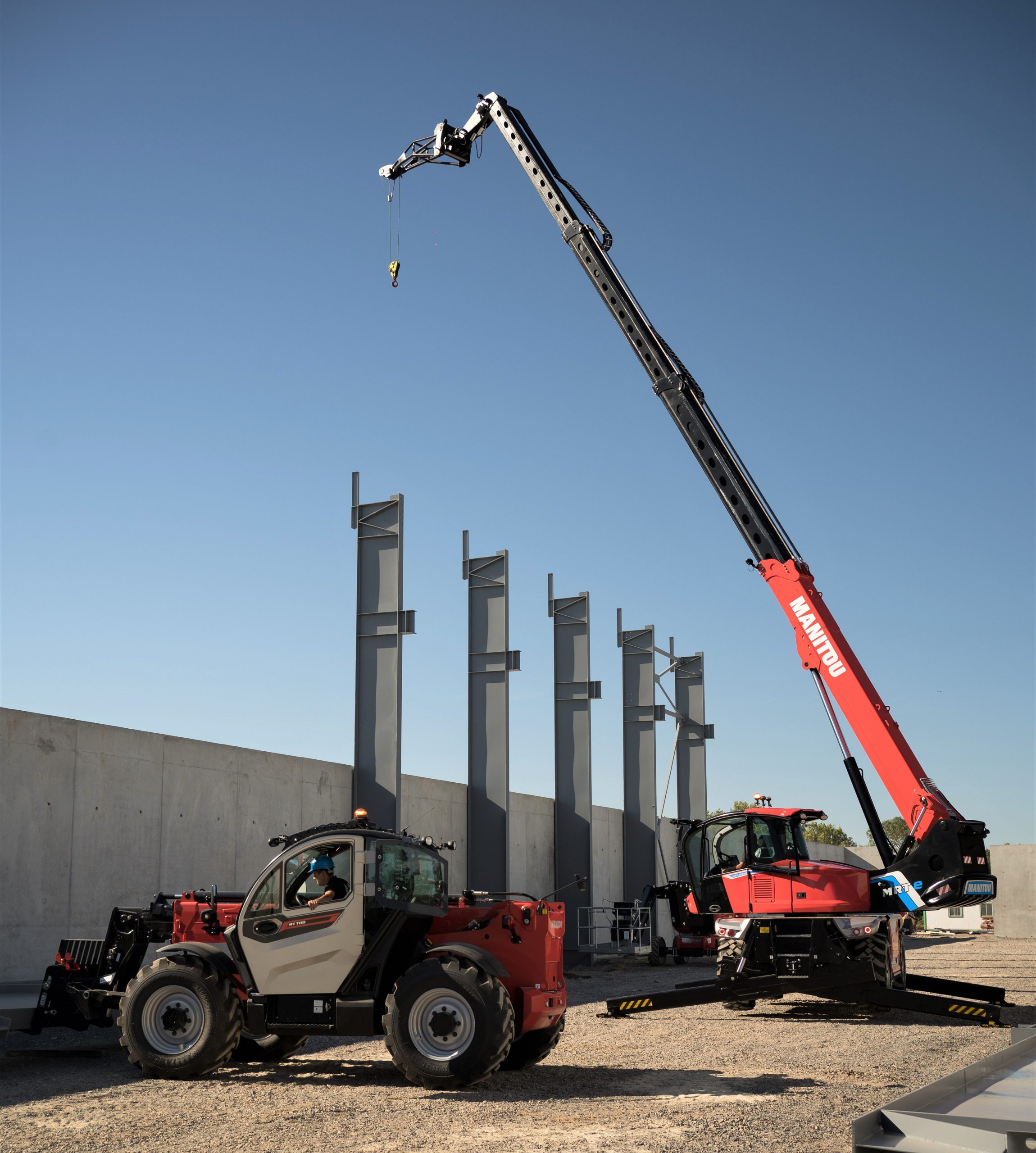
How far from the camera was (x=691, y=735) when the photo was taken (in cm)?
3045

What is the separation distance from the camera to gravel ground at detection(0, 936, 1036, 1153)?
23.2 feet

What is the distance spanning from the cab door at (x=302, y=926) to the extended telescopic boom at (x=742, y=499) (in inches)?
286

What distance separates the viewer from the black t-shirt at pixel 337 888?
9133 mm

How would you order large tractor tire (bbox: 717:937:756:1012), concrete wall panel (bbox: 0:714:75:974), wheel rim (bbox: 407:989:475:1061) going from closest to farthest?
wheel rim (bbox: 407:989:475:1061)
large tractor tire (bbox: 717:937:756:1012)
concrete wall panel (bbox: 0:714:75:974)

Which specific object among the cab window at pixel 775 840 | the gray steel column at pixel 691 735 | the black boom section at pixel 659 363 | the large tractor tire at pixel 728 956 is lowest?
the large tractor tire at pixel 728 956

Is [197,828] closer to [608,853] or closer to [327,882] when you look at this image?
[327,882]

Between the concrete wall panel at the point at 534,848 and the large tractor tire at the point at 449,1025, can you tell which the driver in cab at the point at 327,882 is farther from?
the concrete wall panel at the point at 534,848

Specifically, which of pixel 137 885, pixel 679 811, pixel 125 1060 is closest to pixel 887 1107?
pixel 125 1060

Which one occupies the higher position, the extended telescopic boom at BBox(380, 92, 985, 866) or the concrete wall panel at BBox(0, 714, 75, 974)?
the extended telescopic boom at BBox(380, 92, 985, 866)

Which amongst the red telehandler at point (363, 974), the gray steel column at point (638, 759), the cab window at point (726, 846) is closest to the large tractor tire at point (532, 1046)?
the red telehandler at point (363, 974)

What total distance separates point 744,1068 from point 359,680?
965 cm

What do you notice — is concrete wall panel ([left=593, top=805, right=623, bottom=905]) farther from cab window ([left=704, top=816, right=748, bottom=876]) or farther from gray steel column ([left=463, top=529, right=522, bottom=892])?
cab window ([left=704, top=816, right=748, bottom=876])

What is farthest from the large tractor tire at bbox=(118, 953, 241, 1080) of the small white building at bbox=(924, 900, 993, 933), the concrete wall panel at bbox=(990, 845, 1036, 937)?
the small white building at bbox=(924, 900, 993, 933)

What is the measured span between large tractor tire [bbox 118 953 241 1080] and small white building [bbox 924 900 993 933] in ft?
114
